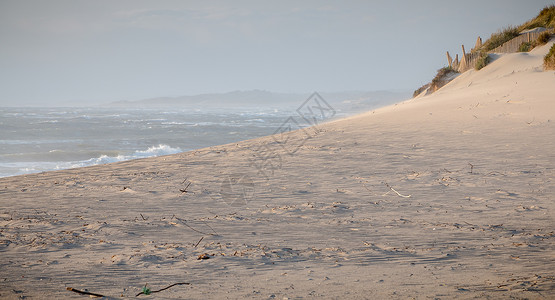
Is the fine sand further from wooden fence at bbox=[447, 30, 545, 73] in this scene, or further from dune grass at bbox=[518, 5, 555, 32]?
dune grass at bbox=[518, 5, 555, 32]

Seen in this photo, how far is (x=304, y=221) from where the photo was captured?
5.21 metres

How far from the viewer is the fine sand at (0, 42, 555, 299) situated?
11.4 ft

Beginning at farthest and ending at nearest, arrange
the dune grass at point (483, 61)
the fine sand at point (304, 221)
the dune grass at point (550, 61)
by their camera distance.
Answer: the dune grass at point (483, 61), the dune grass at point (550, 61), the fine sand at point (304, 221)

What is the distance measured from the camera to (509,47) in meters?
23.1

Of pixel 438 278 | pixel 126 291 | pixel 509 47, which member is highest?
pixel 509 47

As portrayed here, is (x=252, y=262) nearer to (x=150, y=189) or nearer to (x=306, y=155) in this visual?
(x=150, y=189)

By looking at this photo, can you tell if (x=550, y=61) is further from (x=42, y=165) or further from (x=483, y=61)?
(x=42, y=165)

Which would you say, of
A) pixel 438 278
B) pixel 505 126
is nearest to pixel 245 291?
pixel 438 278

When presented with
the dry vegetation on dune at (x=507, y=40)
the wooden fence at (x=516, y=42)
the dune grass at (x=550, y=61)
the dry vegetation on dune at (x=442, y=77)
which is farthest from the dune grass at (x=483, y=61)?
the dune grass at (x=550, y=61)

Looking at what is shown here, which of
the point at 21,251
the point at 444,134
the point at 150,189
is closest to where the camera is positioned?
the point at 21,251

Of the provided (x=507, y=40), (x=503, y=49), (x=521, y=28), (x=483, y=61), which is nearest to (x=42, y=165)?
(x=483, y=61)

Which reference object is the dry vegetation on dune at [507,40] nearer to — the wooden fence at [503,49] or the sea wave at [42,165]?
the wooden fence at [503,49]

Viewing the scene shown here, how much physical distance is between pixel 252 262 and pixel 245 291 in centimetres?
59

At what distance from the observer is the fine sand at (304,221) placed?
3.48 meters
